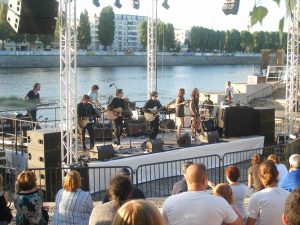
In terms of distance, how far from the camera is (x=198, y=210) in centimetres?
391

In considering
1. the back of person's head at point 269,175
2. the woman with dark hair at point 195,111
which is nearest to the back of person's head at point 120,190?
the back of person's head at point 269,175

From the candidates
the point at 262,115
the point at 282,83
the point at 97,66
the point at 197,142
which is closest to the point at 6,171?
the point at 197,142

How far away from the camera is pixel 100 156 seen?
12.1m

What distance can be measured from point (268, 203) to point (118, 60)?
314 ft

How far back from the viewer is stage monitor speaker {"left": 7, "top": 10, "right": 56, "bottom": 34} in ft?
34.5

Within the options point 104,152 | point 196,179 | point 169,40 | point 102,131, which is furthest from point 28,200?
point 169,40

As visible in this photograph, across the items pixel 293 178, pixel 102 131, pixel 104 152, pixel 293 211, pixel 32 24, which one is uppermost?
pixel 32 24

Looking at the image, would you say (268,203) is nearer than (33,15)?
Yes

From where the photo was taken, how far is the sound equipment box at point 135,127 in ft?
→ 52.4

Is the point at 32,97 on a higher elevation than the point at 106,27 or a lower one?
lower

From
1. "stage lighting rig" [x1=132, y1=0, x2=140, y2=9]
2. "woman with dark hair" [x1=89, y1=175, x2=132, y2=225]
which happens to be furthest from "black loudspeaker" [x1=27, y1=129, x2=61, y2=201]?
"stage lighting rig" [x1=132, y1=0, x2=140, y2=9]

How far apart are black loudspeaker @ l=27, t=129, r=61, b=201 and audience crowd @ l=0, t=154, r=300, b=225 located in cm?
485

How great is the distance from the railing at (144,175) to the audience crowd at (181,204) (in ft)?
13.8

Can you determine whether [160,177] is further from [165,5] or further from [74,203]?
[74,203]
